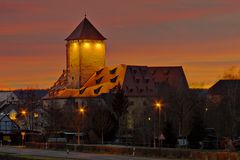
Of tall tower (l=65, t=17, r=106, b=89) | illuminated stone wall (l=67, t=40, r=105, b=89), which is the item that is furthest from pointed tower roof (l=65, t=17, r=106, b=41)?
illuminated stone wall (l=67, t=40, r=105, b=89)

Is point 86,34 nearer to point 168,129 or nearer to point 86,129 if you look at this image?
point 86,129

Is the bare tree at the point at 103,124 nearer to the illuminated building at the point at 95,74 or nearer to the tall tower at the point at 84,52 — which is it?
the illuminated building at the point at 95,74

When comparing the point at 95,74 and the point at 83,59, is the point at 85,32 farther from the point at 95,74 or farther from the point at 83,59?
the point at 95,74

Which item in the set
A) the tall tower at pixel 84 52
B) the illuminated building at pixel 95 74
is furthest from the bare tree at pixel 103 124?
the tall tower at pixel 84 52

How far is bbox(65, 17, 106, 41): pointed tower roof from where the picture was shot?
195625 millimetres

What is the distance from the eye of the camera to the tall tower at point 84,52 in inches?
7702

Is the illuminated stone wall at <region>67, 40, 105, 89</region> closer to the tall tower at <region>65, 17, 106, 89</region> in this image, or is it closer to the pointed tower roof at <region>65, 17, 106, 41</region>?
the tall tower at <region>65, 17, 106, 89</region>

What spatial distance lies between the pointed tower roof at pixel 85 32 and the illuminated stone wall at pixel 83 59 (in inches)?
50.1

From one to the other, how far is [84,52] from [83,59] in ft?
7.12

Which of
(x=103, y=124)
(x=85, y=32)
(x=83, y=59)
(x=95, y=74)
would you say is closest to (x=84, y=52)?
(x=83, y=59)

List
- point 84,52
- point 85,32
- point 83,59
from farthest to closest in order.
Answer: point 83,59 → point 85,32 → point 84,52

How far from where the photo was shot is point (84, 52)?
19650 centimetres

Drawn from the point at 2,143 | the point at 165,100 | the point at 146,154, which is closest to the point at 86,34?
the point at 165,100

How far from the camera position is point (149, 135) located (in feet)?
321
